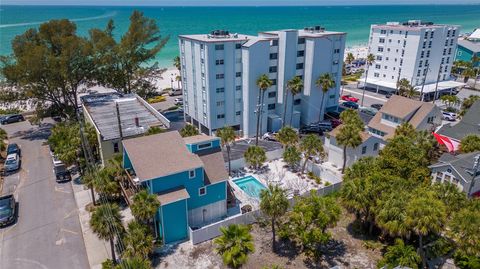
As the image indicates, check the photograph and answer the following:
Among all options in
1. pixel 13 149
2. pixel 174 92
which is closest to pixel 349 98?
pixel 174 92

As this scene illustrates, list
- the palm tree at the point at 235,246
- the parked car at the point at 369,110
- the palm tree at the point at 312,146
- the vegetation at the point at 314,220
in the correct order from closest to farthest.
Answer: the palm tree at the point at 235,246
the vegetation at the point at 314,220
the palm tree at the point at 312,146
the parked car at the point at 369,110

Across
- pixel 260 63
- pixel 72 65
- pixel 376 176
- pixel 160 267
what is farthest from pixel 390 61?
pixel 160 267

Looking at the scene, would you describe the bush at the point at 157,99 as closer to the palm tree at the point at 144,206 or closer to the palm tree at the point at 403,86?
the palm tree at the point at 403,86

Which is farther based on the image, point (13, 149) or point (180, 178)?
point (13, 149)

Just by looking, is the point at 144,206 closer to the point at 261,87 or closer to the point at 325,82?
the point at 261,87

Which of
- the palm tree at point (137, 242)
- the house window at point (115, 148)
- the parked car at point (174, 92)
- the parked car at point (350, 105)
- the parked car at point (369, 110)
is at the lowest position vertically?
the parked car at point (174, 92)

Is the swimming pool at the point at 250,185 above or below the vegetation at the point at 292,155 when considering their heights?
below

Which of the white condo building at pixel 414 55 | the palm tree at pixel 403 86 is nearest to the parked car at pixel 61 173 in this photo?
the palm tree at pixel 403 86
